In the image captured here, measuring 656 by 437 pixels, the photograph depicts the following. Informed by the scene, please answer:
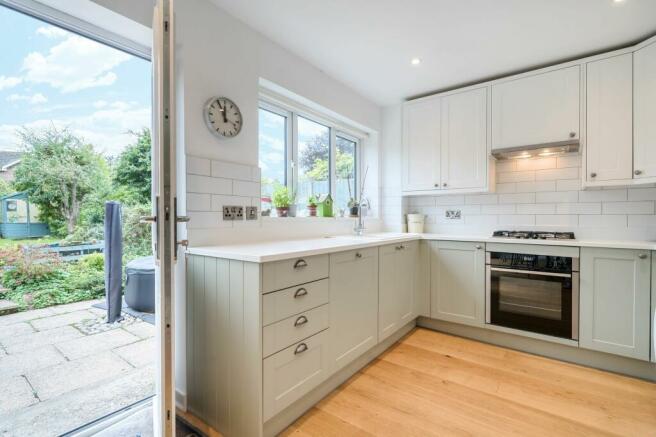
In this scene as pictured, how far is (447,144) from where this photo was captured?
127 inches

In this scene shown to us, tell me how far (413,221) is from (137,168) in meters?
2.61

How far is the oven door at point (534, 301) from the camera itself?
2.42m

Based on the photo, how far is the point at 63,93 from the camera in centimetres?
151

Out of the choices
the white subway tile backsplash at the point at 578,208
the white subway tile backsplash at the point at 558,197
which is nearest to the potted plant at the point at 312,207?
the white subway tile backsplash at the point at 558,197

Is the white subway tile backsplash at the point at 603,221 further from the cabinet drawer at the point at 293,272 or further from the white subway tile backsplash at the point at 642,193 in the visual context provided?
the cabinet drawer at the point at 293,272

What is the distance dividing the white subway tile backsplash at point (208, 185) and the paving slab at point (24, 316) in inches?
33.8

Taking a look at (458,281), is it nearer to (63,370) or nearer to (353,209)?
(353,209)

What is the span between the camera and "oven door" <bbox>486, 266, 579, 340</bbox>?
242 cm

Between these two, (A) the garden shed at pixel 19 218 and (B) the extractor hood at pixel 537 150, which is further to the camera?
(B) the extractor hood at pixel 537 150

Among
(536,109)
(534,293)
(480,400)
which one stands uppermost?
(536,109)

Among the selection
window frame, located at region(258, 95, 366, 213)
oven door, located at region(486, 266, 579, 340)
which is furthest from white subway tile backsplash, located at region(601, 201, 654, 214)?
window frame, located at region(258, 95, 366, 213)

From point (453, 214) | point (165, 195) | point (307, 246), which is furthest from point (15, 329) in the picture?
point (453, 214)

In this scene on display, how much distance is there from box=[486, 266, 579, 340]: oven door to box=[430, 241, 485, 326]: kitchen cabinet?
0.08 meters

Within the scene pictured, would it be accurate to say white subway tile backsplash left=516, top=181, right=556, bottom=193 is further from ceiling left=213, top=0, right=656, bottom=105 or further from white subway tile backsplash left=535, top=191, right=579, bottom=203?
ceiling left=213, top=0, right=656, bottom=105
